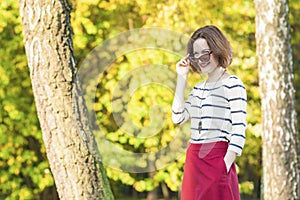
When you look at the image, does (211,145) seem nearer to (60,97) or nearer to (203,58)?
(203,58)

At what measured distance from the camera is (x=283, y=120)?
23.7 ft

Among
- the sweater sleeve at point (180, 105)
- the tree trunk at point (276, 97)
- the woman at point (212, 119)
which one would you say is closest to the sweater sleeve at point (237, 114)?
the woman at point (212, 119)

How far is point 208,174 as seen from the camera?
12.9ft

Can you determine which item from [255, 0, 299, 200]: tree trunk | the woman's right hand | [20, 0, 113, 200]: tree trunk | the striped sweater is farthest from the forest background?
the striped sweater

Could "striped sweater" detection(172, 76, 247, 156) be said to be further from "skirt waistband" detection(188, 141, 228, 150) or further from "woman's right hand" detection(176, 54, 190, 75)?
"woman's right hand" detection(176, 54, 190, 75)

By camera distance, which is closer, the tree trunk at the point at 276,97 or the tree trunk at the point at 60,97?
the tree trunk at the point at 60,97

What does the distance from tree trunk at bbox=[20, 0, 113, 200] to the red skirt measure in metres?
1.33

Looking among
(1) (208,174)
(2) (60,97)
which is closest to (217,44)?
(1) (208,174)

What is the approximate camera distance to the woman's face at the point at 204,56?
399 cm

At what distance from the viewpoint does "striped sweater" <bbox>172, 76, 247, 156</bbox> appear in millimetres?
3828

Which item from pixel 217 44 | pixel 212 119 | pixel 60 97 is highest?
pixel 217 44

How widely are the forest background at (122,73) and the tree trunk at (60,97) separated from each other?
11.9 feet

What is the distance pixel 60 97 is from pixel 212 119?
1569 mm

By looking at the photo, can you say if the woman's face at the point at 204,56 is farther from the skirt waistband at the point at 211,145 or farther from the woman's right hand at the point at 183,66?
the skirt waistband at the point at 211,145
